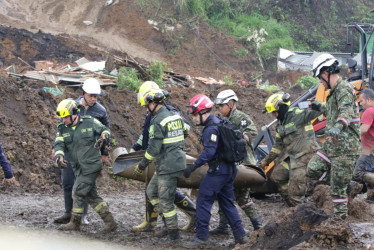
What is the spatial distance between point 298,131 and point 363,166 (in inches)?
79.6

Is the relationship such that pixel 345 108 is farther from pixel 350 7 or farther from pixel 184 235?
pixel 350 7

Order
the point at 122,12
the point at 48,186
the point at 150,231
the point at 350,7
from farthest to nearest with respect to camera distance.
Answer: the point at 350,7
the point at 122,12
the point at 48,186
the point at 150,231

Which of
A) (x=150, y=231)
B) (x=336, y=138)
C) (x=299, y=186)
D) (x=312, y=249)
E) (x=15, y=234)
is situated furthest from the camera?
(x=299, y=186)

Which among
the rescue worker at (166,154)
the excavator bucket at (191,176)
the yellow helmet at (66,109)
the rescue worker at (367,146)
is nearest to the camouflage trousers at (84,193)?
the excavator bucket at (191,176)

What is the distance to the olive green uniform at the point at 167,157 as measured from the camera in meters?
7.46

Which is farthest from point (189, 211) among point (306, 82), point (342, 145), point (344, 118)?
point (306, 82)

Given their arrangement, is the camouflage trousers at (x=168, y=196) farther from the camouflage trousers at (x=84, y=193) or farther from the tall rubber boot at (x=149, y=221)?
the camouflage trousers at (x=84, y=193)

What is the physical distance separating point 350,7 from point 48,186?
31238 millimetres

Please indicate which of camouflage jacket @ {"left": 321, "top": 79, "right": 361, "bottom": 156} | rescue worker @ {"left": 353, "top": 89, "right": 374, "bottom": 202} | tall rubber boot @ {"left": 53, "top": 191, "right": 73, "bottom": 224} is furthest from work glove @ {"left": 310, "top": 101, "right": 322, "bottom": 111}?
tall rubber boot @ {"left": 53, "top": 191, "right": 73, "bottom": 224}

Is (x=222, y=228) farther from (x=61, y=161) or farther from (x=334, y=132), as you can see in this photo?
(x=61, y=161)

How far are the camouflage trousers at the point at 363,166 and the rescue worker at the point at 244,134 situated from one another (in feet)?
7.43

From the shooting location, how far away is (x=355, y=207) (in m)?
8.77

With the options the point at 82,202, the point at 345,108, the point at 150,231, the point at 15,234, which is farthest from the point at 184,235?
the point at 345,108

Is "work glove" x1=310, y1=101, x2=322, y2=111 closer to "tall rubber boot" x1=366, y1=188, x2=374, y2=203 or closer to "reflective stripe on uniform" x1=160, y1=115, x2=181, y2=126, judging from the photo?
"reflective stripe on uniform" x1=160, y1=115, x2=181, y2=126
